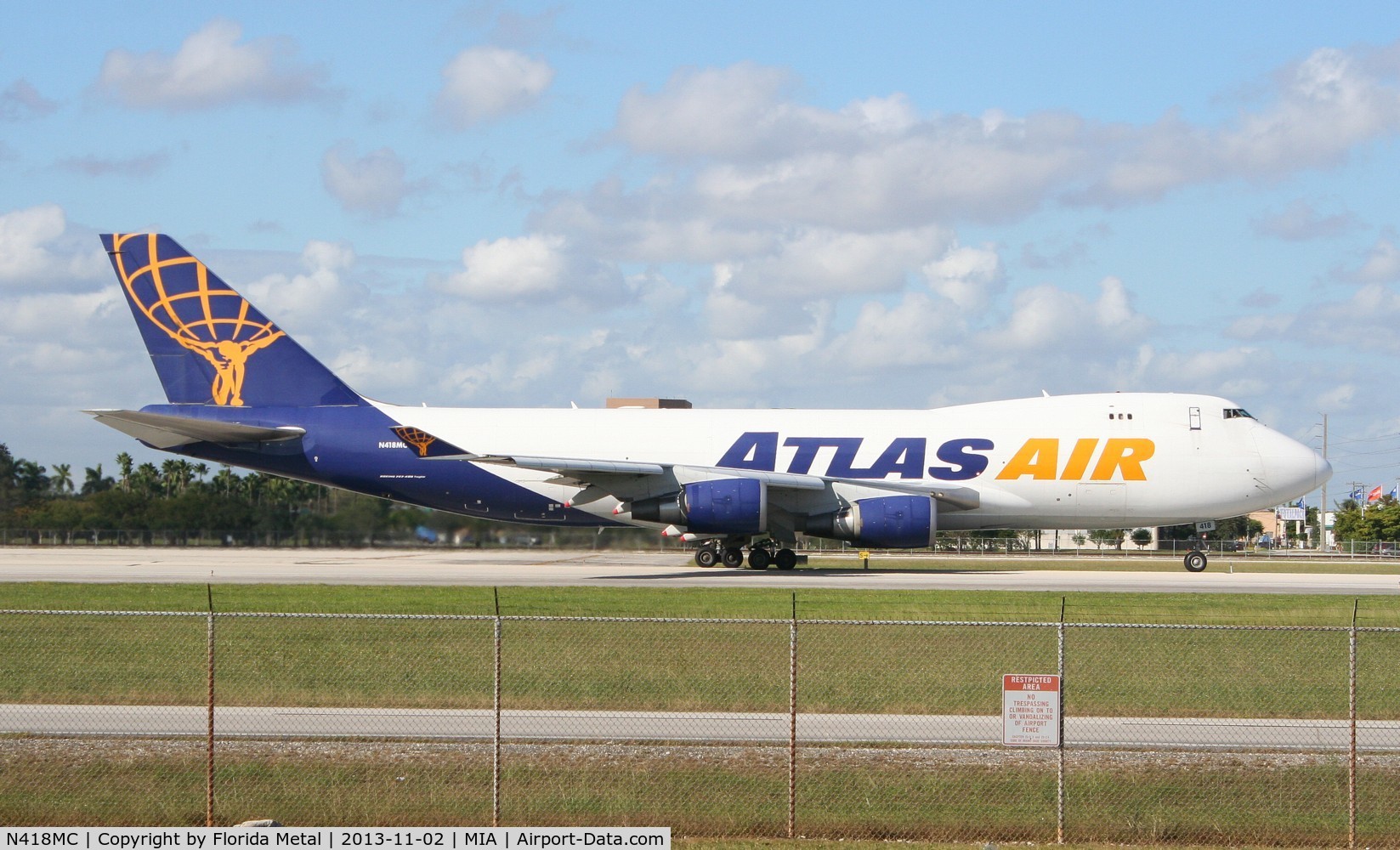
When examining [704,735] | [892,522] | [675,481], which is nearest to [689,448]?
[675,481]

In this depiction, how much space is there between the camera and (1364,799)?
10.7 meters

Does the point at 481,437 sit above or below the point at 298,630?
above

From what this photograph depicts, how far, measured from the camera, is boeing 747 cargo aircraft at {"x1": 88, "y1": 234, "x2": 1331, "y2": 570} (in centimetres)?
3719

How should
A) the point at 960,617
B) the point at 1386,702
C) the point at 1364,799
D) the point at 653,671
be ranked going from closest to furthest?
the point at 1364,799 < the point at 1386,702 < the point at 653,671 < the point at 960,617

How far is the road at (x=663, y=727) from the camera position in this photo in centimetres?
1245

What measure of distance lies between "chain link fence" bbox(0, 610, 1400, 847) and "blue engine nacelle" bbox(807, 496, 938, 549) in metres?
15.7

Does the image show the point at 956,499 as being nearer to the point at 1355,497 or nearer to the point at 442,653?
the point at 442,653

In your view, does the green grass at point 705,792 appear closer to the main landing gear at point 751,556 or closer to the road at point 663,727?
the road at point 663,727

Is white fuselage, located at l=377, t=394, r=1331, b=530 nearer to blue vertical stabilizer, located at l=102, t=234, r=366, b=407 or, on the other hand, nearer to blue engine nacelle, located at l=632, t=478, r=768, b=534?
blue engine nacelle, located at l=632, t=478, r=768, b=534

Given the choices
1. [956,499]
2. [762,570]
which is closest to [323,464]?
[762,570]

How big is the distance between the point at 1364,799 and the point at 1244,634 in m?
10.4

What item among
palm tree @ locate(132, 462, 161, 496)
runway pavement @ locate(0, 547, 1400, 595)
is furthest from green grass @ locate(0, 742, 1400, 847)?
palm tree @ locate(132, 462, 161, 496)

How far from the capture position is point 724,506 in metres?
34.8

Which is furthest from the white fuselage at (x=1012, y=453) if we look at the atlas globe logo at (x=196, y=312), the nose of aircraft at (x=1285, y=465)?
the atlas globe logo at (x=196, y=312)
